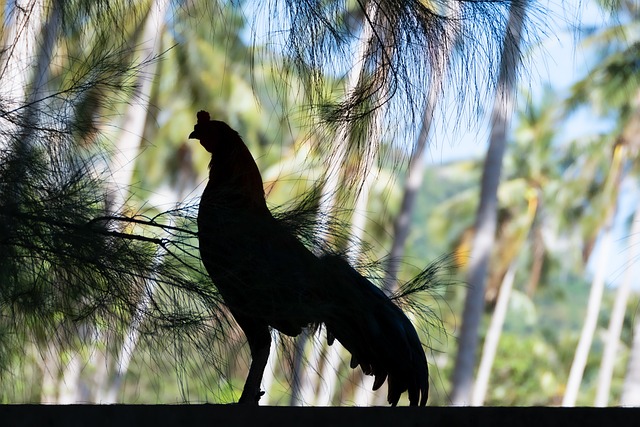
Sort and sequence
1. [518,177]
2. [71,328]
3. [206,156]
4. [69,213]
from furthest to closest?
[518,177] < [206,156] < [71,328] < [69,213]

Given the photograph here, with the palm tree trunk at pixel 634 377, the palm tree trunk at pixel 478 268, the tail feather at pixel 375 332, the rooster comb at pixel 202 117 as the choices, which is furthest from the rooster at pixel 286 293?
the palm tree trunk at pixel 478 268

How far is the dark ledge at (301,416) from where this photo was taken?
5.67ft

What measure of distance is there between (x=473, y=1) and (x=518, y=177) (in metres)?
18.2

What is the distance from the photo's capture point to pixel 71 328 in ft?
7.27

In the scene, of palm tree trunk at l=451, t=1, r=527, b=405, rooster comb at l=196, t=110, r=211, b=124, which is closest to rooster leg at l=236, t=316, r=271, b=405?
rooster comb at l=196, t=110, r=211, b=124

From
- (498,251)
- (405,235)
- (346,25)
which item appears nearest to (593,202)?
(498,251)

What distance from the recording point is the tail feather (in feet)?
6.90

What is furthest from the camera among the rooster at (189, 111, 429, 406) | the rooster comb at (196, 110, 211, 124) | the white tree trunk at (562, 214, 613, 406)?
the white tree trunk at (562, 214, 613, 406)

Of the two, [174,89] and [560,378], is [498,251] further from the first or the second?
[174,89]

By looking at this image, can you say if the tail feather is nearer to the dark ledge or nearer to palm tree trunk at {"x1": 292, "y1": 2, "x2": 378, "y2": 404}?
palm tree trunk at {"x1": 292, "y1": 2, "x2": 378, "y2": 404}

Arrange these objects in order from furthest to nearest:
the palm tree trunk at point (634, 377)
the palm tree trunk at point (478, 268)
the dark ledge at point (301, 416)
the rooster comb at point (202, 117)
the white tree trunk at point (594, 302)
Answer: the white tree trunk at point (594, 302), the palm tree trunk at point (478, 268), the palm tree trunk at point (634, 377), the rooster comb at point (202, 117), the dark ledge at point (301, 416)

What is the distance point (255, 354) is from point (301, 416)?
0.45 m

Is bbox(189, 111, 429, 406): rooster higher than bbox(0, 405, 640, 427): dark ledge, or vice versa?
bbox(189, 111, 429, 406): rooster

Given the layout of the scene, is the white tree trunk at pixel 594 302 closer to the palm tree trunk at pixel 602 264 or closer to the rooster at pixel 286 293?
the palm tree trunk at pixel 602 264
